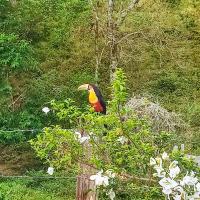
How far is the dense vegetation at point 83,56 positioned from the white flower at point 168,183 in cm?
507

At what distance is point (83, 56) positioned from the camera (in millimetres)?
10203

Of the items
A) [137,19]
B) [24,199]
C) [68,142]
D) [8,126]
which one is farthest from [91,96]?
[137,19]

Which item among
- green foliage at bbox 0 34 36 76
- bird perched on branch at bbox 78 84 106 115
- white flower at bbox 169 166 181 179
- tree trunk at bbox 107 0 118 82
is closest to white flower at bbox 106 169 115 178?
white flower at bbox 169 166 181 179

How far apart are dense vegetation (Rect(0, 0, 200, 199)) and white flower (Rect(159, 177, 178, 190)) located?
16.6 ft

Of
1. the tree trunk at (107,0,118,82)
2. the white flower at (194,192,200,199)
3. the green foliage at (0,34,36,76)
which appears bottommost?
the white flower at (194,192,200,199)

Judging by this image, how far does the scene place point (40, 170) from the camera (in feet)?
25.5

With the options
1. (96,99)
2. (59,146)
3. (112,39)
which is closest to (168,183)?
(59,146)

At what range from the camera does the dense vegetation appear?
317 inches

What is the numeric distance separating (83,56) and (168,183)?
7.83 metres

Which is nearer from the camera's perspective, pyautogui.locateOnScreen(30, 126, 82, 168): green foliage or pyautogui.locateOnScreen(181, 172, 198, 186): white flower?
pyautogui.locateOnScreen(181, 172, 198, 186): white flower

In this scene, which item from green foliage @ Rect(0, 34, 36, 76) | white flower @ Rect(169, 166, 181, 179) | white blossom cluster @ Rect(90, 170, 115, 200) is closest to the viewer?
white flower @ Rect(169, 166, 181, 179)

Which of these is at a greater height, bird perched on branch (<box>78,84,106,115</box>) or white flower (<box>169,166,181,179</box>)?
bird perched on branch (<box>78,84,106,115</box>)

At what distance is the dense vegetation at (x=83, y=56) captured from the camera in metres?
8.05

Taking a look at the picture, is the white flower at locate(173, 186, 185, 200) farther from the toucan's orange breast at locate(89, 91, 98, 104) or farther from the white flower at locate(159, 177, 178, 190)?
the toucan's orange breast at locate(89, 91, 98, 104)
